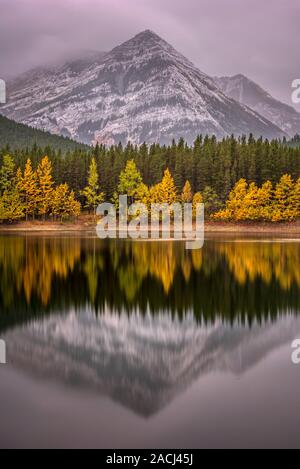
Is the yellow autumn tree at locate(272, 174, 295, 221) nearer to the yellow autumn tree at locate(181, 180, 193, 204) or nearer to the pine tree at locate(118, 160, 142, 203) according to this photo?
the yellow autumn tree at locate(181, 180, 193, 204)

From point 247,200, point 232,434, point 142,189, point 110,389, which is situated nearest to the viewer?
point 232,434

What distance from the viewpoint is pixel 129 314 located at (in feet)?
68.6

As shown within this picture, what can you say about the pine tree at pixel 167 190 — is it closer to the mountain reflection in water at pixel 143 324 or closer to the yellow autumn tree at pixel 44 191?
the yellow autumn tree at pixel 44 191

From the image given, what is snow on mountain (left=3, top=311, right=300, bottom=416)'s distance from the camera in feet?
41.0

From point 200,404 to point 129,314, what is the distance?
1005 centimetres

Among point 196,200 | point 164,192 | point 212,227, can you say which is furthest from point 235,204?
point 164,192

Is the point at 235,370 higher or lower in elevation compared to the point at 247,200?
lower

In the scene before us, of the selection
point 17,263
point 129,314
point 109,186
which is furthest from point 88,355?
point 109,186

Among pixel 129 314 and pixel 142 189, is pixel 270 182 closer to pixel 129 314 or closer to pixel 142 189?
pixel 142 189

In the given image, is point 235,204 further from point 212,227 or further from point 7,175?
point 7,175

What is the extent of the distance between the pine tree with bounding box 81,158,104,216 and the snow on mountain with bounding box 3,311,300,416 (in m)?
100

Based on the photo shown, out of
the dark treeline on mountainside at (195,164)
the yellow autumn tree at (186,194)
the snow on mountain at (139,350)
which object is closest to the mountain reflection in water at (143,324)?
the snow on mountain at (139,350)

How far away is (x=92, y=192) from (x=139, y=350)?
106338mm

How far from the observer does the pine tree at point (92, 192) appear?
120 meters
